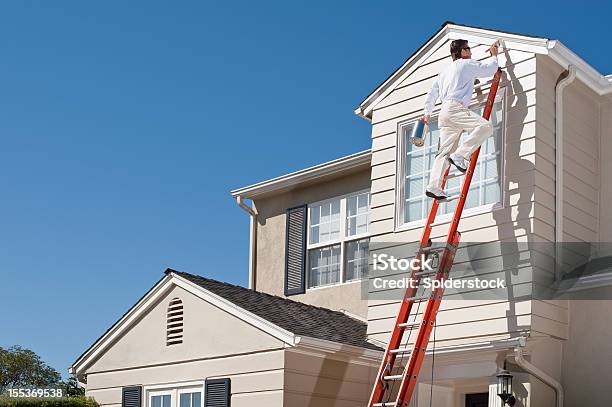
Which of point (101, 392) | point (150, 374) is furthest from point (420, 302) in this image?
point (101, 392)

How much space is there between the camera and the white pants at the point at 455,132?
1049cm

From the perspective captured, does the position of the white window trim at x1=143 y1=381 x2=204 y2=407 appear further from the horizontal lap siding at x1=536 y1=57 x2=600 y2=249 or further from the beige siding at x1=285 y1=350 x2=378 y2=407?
the horizontal lap siding at x1=536 y1=57 x2=600 y2=249

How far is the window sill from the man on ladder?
66 cm

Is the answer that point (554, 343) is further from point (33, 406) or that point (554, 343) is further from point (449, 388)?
point (33, 406)

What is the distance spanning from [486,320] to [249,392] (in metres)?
2.88

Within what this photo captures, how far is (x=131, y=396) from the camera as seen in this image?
497 inches

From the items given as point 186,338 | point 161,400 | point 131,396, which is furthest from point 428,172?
point 131,396

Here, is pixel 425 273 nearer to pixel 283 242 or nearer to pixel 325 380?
pixel 325 380

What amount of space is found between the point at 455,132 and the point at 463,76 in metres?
0.67

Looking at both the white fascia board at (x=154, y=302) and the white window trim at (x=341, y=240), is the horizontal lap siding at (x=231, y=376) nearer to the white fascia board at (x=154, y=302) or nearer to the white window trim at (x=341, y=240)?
the white fascia board at (x=154, y=302)

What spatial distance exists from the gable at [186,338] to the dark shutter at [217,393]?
1.12 ft

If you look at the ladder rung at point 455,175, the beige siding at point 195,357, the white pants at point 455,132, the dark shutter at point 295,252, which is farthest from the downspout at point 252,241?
the white pants at point 455,132

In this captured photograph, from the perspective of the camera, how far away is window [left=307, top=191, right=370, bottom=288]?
14.4 metres

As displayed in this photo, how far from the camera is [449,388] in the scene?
12031mm
